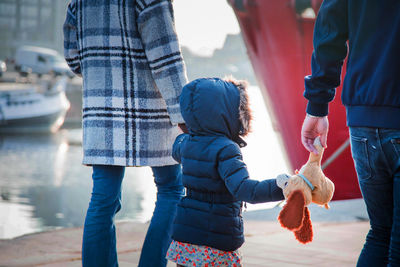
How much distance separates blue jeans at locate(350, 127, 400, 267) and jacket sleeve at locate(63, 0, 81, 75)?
1197 mm

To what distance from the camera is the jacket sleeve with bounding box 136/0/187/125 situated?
221 cm

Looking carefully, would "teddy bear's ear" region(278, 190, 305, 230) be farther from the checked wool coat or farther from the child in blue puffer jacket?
the checked wool coat

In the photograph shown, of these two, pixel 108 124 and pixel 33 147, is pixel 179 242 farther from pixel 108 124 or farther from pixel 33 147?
pixel 33 147

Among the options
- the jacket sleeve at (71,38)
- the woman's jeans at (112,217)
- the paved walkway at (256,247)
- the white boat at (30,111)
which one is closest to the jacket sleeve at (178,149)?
the woman's jeans at (112,217)

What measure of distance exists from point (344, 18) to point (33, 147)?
16.3 meters

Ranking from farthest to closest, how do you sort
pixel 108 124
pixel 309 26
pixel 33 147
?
pixel 33 147 < pixel 309 26 < pixel 108 124

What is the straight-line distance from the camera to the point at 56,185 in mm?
9953

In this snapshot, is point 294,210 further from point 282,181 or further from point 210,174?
point 210,174

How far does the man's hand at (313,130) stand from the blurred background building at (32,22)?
7201 centimetres

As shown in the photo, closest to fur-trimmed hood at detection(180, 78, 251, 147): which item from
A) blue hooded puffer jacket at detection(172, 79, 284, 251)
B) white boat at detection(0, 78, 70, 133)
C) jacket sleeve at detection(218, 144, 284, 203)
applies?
blue hooded puffer jacket at detection(172, 79, 284, 251)

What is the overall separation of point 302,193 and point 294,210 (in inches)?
2.0

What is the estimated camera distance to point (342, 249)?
330cm

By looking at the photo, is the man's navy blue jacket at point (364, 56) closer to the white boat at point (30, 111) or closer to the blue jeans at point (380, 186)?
the blue jeans at point (380, 186)

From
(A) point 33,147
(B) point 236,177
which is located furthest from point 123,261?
(A) point 33,147
